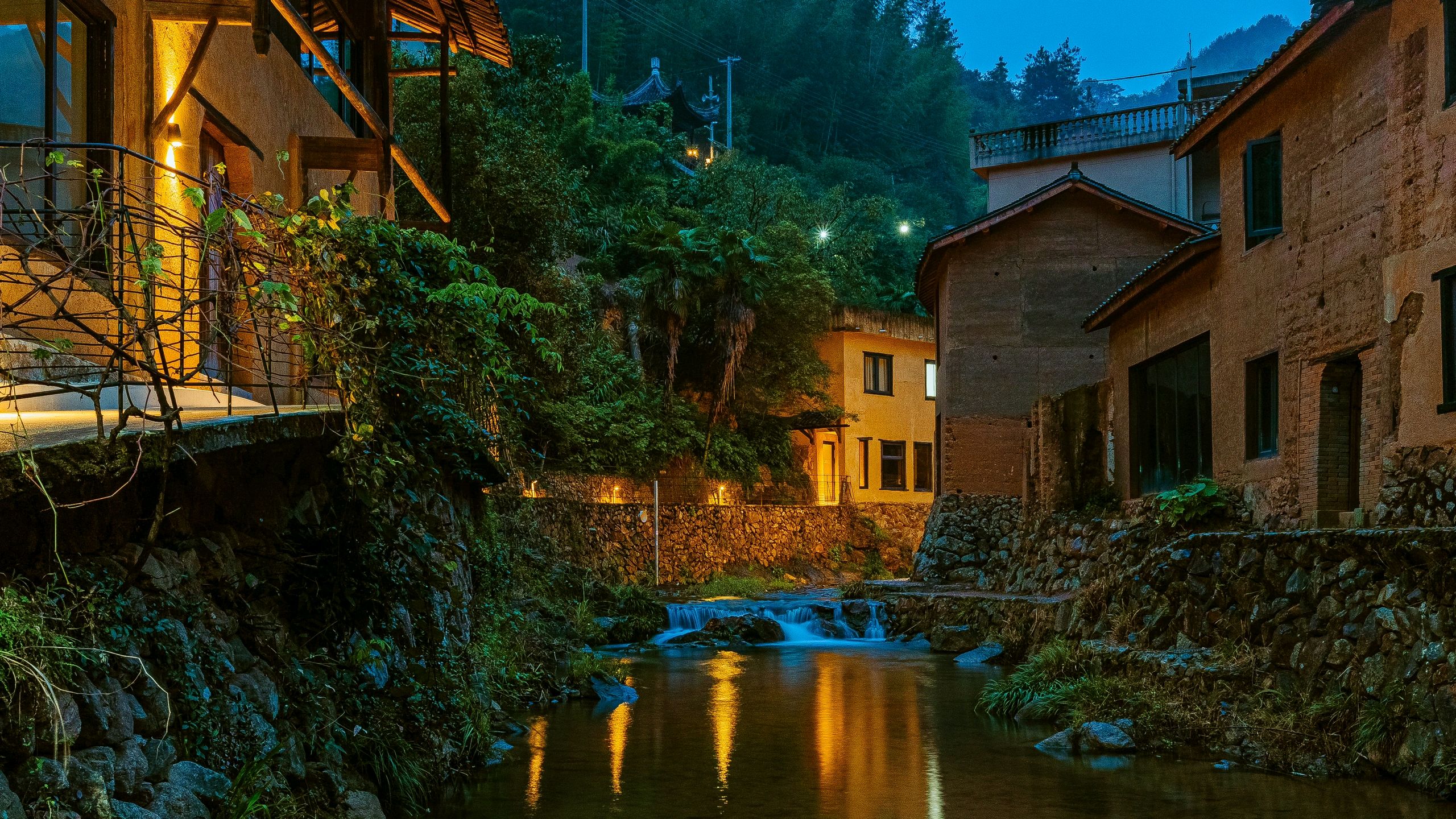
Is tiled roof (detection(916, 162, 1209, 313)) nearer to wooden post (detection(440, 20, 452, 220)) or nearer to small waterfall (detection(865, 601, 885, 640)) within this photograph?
small waterfall (detection(865, 601, 885, 640))

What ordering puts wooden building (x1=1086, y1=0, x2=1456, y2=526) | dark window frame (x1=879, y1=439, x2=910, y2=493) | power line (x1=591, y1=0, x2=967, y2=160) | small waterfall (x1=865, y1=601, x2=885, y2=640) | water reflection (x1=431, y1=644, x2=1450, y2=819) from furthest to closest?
power line (x1=591, y1=0, x2=967, y2=160)
dark window frame (x1=879, y1=439, x2=910, y2=493)
small waterfall (x1=865, y1=601, x2=885, y2=640)
wooden building (x1=1086, y1=0, x2=1456, y2=526)
water reflection (x1=431, y1=644, x2=1450, y2=819)

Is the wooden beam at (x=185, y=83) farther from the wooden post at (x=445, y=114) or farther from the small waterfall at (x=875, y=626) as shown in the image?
the small waterfall at (x=875, y=626)

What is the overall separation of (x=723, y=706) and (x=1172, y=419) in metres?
8.96

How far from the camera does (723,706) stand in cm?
1666

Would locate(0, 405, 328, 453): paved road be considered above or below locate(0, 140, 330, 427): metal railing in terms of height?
below

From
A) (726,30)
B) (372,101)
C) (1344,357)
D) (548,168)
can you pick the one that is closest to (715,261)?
(548,168)

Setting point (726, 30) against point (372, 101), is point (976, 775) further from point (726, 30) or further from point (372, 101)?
point (726, 30)

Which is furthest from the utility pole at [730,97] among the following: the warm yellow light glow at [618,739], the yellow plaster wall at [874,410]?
the warm yellow light glow at [618,739]

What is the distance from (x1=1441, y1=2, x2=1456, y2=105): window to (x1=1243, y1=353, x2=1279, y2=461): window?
15.1 ft

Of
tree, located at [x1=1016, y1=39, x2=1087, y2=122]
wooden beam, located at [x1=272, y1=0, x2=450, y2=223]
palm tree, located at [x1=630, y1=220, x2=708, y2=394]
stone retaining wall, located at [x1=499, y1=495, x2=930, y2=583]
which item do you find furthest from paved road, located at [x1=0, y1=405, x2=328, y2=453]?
tree, located at [x1=1016, y1=39, x2=1087, y2=122]

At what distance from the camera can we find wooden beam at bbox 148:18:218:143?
1062 cm

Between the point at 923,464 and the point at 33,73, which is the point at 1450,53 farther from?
the point at 923,464

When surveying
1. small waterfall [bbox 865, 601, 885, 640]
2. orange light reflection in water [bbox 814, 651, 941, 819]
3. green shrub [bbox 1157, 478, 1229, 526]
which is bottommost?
small waterfall [bbox 865, 601, 885, 640]

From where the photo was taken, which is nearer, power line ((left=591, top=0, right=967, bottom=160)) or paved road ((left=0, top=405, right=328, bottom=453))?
paved road ((left=0, top=405, right=328, bottom=453))
